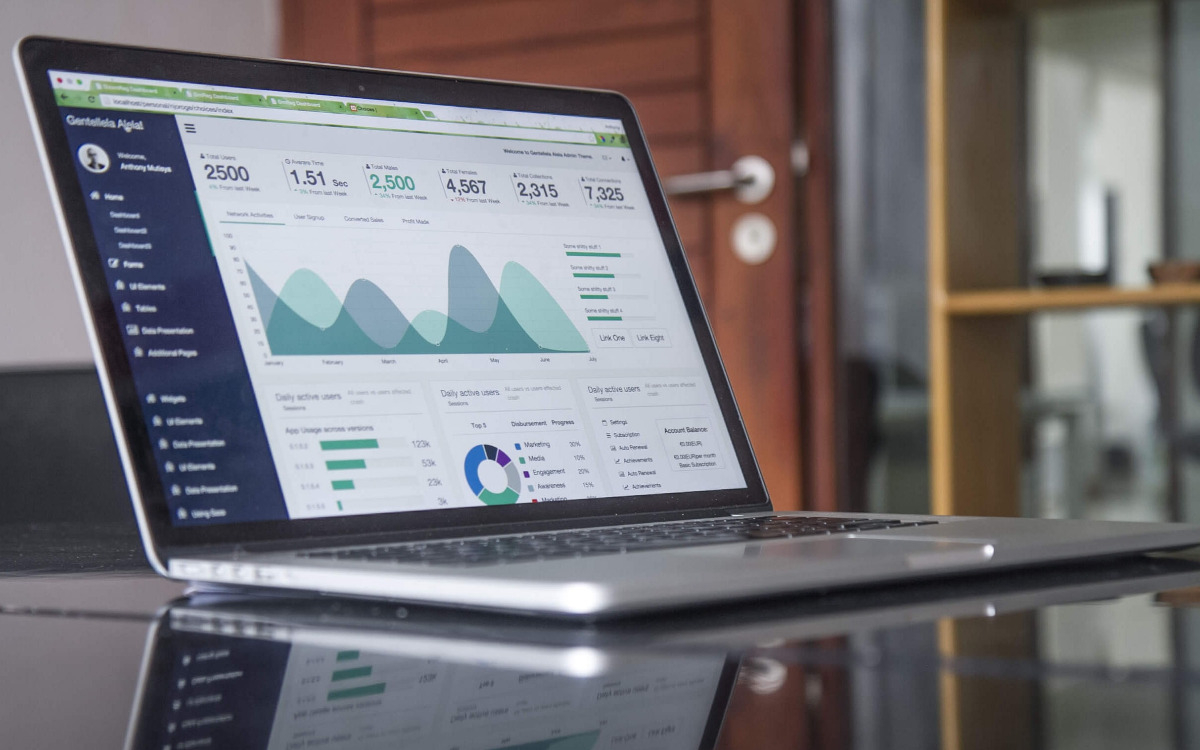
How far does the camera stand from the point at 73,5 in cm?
223

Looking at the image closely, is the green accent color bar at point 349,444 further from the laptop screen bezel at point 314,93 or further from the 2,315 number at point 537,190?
the 2,315 number at point 537,190

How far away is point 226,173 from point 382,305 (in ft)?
0.30

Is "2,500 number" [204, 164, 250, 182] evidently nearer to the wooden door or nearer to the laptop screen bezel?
the laptop screen bezel

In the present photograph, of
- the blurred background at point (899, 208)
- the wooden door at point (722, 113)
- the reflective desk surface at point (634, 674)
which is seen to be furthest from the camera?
the wooden door at point (722, 113)

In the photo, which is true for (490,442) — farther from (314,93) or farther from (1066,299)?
(1066,299)

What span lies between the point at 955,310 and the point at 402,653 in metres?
1.58

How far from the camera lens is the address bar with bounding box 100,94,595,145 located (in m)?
0.57

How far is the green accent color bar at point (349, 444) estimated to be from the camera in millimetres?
545

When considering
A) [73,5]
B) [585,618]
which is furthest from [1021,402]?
[585,618]

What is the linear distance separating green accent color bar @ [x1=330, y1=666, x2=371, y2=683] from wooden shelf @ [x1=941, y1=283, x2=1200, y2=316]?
1573 mm

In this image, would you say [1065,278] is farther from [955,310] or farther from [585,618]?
[585,618]

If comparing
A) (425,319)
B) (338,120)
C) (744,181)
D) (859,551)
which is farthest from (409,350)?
(744,181)

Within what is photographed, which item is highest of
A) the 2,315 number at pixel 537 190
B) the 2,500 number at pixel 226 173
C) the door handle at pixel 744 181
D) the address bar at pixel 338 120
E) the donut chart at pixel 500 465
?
the door handle at pixel 744 181

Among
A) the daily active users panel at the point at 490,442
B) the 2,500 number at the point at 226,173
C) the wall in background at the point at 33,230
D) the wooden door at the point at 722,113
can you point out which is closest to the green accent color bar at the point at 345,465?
the daily active users panel at the point at 490,442
